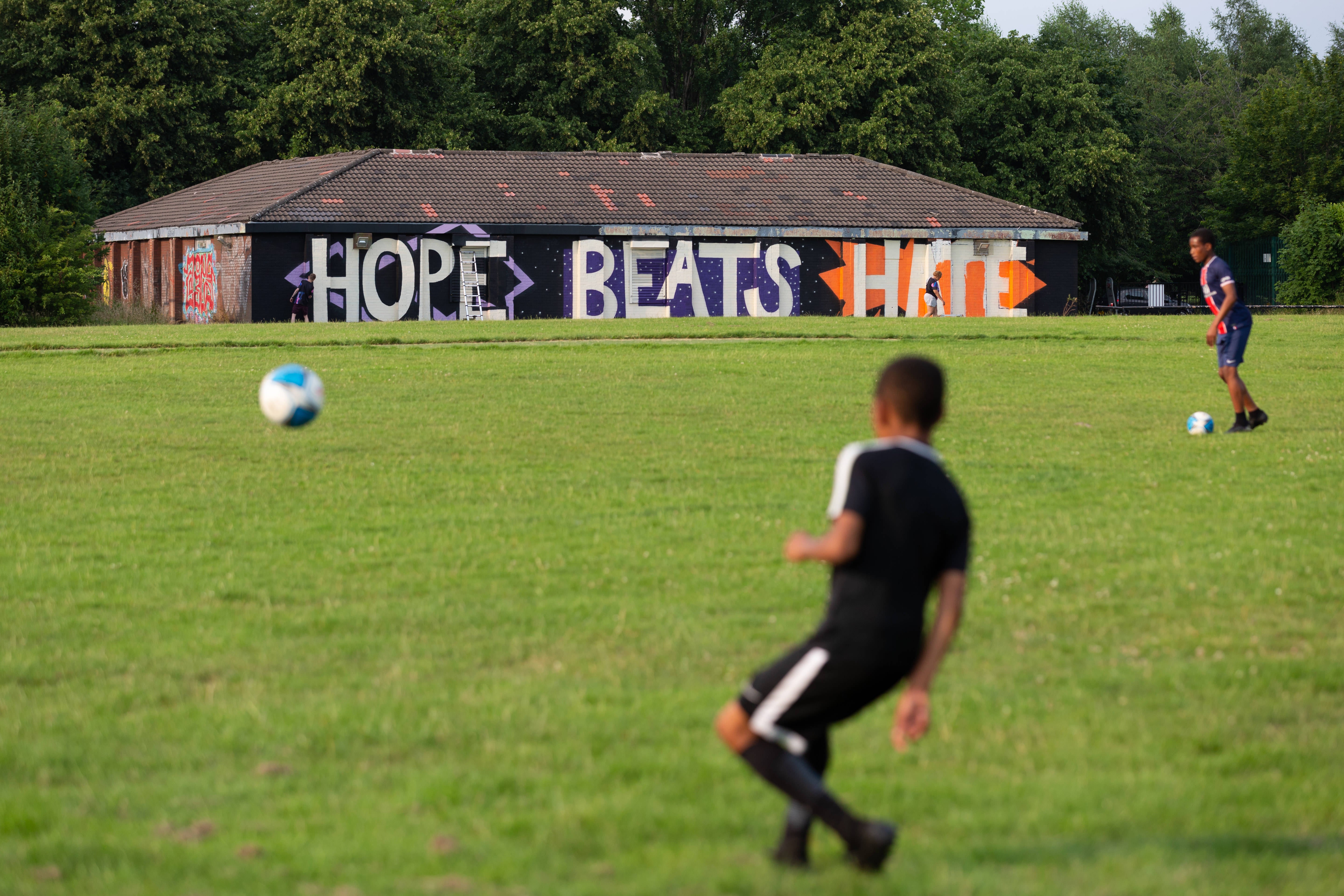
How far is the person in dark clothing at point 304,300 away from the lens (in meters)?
42.6

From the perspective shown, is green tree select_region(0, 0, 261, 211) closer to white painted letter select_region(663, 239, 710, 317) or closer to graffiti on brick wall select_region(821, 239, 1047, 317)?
white painted letter select_region(663, 239, 710, 317)

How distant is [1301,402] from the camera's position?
1962 centimetres

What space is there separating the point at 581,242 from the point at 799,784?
138 feet

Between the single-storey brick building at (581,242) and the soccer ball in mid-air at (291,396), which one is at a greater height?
the single-storey brick building at (581,242)

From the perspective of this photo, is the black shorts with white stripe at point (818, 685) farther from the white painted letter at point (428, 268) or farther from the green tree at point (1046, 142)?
the green tree at point (1046, 142)

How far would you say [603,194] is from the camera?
47.3 meters

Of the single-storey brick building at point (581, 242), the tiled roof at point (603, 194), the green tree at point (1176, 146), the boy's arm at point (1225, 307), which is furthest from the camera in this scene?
the green tree at point (1176, 146)

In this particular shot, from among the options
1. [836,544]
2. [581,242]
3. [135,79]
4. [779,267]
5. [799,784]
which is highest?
[135,79]

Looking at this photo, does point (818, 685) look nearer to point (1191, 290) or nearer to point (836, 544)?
point (836, 544)

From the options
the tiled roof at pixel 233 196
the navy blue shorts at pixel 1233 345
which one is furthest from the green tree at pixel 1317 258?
the navy blue shorts at pixel 1233 345

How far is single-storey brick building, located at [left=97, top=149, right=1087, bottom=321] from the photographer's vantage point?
43812mm

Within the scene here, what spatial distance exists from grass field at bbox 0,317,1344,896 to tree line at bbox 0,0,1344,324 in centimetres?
3523

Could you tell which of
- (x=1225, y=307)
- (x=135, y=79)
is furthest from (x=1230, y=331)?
(x=135, y=79)

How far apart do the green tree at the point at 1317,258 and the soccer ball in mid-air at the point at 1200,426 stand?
39.4m
